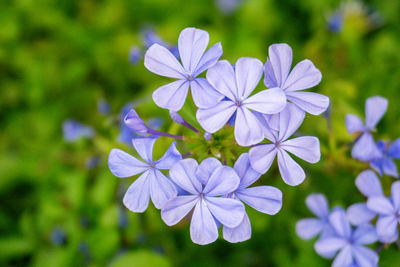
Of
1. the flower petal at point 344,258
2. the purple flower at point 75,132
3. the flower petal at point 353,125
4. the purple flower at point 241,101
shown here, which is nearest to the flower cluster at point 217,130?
the purple flower at point 241,101

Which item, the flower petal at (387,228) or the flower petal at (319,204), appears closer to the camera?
the flower petal at (387,228)

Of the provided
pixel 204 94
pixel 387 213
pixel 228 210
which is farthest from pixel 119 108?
pixel 387 213

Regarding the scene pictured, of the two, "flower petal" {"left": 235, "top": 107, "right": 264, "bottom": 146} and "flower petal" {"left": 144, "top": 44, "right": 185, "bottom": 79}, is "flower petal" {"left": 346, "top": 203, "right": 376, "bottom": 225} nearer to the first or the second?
"flower petal" {"left": 235, "top": 107, "right": 264, "bottom": 146}

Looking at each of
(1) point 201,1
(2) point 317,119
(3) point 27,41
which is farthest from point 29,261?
(1) point 201,1

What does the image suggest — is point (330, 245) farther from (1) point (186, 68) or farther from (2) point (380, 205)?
(1) point (186, 68)

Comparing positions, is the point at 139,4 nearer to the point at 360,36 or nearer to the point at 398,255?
the point at 360,36

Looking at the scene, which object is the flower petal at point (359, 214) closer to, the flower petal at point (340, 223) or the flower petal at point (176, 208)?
the flower petal at point (340, 223)
